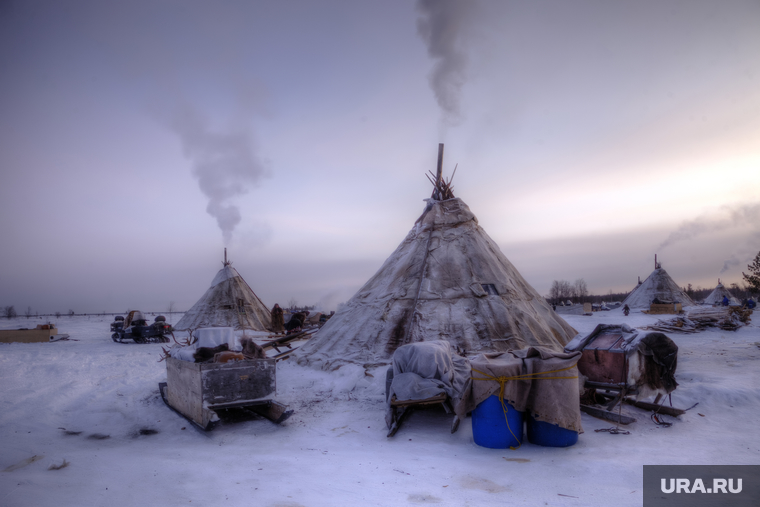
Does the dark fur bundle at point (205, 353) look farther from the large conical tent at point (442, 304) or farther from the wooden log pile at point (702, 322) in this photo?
the wooden log pile at point (702, 322)

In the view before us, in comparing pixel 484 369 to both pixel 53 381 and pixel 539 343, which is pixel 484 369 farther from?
pixel 53 381

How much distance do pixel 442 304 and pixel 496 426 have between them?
201 inches

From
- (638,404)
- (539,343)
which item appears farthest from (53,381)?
(638,404)

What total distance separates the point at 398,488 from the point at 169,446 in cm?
326

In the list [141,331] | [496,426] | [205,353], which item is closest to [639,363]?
[496,426]

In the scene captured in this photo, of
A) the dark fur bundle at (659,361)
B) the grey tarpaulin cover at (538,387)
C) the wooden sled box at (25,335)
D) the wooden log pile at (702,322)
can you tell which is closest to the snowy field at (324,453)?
the grey tarpaulin cover at (538,387)

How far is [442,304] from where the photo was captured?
991 centimetres

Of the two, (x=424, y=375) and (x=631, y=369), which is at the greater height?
(x=631, y=369)

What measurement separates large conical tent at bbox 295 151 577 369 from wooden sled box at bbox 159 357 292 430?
126 inches

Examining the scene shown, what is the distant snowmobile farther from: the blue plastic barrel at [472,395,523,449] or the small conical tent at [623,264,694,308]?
the small conical tent at [623,264,694,308]

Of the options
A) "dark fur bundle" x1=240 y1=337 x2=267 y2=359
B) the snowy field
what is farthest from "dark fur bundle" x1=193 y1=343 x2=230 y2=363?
the snowy field

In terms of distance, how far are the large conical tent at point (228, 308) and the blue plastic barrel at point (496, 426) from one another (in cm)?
1811

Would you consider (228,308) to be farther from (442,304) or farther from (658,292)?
A: (658,292)

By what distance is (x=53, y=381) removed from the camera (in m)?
8.64
